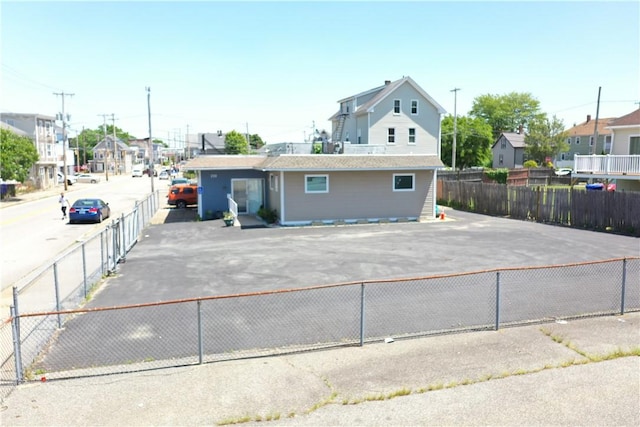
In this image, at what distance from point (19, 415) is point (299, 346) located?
14.4 feet

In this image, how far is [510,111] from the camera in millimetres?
106312

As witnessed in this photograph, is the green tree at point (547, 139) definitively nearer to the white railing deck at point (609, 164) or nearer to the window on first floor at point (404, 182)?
the white railing deck at point (609, 164)

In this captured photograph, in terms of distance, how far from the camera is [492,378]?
7.50m

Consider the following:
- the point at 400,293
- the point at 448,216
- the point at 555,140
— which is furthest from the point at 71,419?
the point at 555,140

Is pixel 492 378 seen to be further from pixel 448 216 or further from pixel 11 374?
pixel 448 216

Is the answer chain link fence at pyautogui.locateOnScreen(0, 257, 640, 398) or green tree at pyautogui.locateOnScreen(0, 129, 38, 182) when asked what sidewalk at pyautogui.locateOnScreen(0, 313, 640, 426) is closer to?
chain link fence at pyautogui.locateOnScreen(0, 257, 640, 398)

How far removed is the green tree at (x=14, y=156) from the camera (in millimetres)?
41438

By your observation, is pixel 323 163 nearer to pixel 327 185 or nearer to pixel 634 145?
pixel 327 185

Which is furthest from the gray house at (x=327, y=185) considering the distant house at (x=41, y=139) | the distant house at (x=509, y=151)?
the distant house at (x=509, y=151)

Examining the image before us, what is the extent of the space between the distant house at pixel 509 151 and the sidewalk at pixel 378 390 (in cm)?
7268

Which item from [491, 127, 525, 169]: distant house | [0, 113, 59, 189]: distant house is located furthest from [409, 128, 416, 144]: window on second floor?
[0, 113, 59, 189]: distant house

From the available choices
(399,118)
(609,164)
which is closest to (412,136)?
(399,118)

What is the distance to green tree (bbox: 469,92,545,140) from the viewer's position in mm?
106125

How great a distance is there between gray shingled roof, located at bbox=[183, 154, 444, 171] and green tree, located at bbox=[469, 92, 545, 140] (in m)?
85.8
